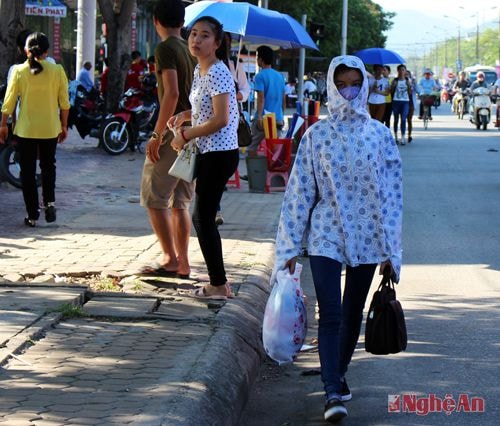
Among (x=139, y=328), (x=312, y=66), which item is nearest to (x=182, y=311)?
(x=139, y=328)

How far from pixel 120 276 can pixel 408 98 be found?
61.3ft

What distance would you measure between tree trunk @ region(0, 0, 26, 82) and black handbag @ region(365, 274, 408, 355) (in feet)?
33.1

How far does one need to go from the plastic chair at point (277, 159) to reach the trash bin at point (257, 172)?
0.06m

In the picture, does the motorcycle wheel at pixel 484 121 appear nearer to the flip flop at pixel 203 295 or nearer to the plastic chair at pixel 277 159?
the plastic chair at pixel 277 159

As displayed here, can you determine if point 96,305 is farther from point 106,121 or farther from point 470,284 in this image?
point 106,121

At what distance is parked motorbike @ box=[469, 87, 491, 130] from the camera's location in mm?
36306

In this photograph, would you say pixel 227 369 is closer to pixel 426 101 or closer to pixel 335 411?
pixel 335 411

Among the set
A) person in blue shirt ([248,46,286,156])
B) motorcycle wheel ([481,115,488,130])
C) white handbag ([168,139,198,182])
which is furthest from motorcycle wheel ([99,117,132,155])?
motorcycle wheel ([481,115,488,130])

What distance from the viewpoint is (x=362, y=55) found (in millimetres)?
28281

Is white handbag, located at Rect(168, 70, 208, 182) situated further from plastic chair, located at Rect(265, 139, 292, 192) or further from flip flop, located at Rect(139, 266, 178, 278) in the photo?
plastic chair, located at Rect(265, 139, 292, 192)

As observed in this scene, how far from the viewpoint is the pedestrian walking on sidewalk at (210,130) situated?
7570 mm

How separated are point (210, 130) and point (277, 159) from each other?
330 inches

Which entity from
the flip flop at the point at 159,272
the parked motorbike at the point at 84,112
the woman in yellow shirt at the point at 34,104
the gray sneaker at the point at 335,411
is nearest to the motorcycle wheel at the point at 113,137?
the parked motorbike at the point at 84,112

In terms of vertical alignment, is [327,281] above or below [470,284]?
above
